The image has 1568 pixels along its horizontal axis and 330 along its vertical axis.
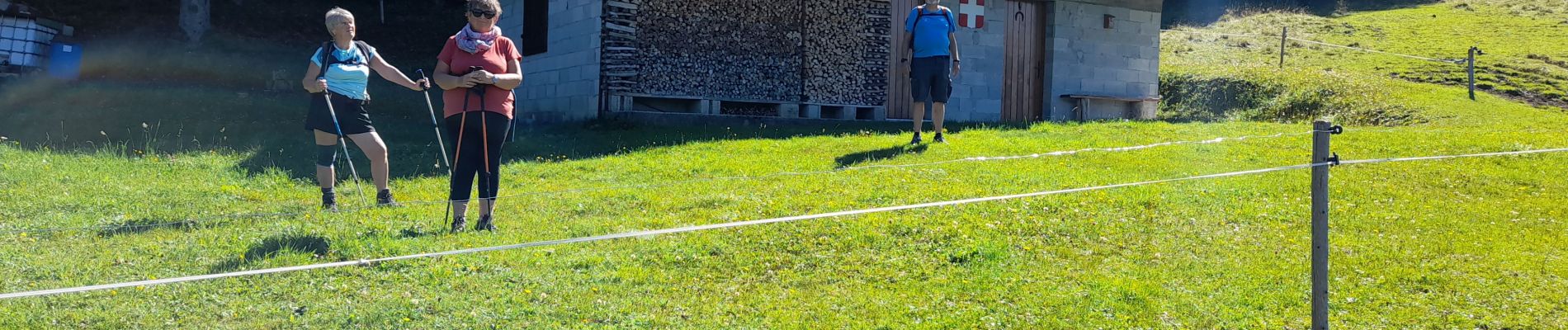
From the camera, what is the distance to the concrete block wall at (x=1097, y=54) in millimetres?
16516

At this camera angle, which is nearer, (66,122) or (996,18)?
(66,122)

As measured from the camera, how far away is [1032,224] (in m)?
6.83

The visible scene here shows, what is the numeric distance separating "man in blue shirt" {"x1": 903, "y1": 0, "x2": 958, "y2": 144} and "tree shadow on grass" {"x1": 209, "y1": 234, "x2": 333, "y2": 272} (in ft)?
19.5

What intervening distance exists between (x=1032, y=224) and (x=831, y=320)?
2.22 meters

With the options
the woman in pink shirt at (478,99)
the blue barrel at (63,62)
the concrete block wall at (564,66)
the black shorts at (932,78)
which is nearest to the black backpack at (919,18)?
the black shorts at (932,78)

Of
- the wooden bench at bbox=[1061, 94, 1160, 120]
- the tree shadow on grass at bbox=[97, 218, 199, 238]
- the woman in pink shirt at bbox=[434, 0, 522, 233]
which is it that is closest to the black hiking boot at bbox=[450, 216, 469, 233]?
the woman in pink shirt at bbox=[434, 0, 522, 233]

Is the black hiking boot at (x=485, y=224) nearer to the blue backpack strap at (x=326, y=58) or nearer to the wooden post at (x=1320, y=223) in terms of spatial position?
the blue backpack strap at (x=326, y=58)

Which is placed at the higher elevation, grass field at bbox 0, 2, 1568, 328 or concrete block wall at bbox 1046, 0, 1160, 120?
concrete block wall at bbox 1046, 0, 1160, 120

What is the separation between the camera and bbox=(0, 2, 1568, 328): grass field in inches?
201

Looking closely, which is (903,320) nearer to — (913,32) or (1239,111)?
(913,32)

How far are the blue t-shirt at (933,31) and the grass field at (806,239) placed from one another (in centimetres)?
88

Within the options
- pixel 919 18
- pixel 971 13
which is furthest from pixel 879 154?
pixel 971 13

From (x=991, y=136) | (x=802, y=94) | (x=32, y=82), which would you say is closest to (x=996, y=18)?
(x=802, y=94)

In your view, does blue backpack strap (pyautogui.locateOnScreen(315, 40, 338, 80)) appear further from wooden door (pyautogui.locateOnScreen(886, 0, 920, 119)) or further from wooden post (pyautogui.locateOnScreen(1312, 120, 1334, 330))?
wooden door (pyautogui.locateOnScreen(886, 0, 920, 119))
